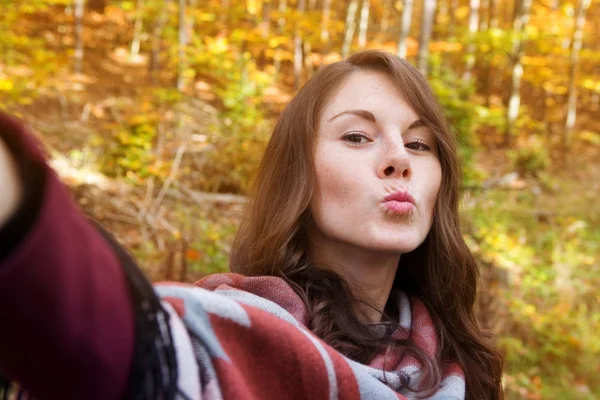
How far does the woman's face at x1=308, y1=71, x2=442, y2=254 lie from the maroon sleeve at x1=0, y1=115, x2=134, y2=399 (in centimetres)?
71

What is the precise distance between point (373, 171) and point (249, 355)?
57 cm

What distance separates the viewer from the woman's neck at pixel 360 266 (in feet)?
4.24

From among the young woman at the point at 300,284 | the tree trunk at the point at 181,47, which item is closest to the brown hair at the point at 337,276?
the young woman at the point at 300,284

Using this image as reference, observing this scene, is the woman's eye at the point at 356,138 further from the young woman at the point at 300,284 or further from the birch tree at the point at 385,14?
the birch tree at the point at 385,14

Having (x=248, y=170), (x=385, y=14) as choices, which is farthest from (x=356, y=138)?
(x=385, y=14)

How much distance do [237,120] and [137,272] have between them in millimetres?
5650

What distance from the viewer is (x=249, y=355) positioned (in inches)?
31.9

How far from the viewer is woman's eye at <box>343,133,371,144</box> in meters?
1.29

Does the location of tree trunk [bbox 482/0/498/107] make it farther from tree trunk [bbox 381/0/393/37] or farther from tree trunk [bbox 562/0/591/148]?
tree trunk [bbox 381/0/393/37]

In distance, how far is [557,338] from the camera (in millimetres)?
4922

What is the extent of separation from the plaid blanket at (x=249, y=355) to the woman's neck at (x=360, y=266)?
26 cm

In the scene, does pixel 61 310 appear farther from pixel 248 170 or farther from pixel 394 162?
pixel 248 170

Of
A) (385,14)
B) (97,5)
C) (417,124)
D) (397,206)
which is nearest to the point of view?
(397,206)

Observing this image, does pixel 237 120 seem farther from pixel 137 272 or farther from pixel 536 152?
pixel 536 152
